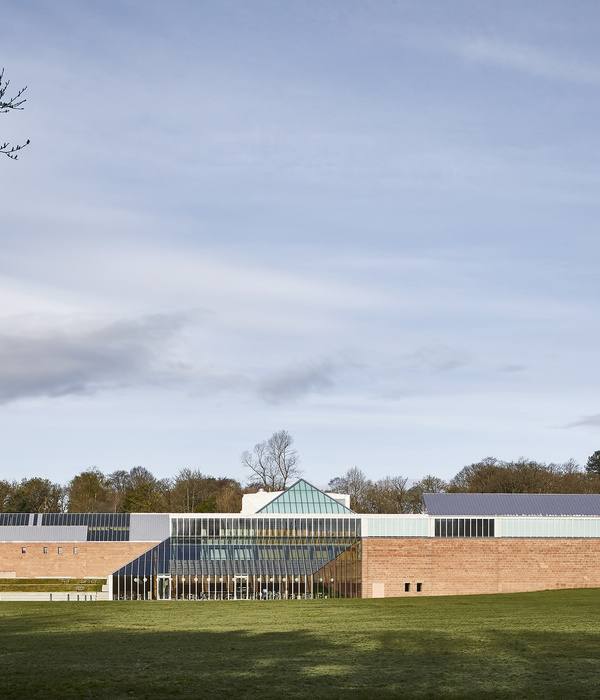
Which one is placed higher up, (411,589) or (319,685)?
(319,685)

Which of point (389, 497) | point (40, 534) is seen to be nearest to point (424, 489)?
point (389, 497)

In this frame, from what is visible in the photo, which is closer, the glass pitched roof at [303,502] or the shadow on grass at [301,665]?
the shadow on grass at [301,665]

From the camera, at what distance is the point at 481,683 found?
19.5 meters

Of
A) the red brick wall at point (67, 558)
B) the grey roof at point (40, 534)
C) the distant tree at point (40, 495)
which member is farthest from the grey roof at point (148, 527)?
the distant tree at point (40, 495)

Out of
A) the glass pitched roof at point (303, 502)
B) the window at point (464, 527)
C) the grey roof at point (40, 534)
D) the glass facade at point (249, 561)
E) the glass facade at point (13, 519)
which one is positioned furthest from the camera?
the glass facade at point (13, 519)

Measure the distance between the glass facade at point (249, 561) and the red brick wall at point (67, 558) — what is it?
1433 cm

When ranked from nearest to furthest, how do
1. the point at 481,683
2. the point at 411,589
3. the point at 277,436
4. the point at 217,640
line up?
the point at 481,683
the point at 217,640
the point at 411,589
the point at 277,436

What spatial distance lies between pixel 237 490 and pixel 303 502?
5540 centimetres

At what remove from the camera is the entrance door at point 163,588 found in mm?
63491

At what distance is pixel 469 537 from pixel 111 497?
82709 millimetres

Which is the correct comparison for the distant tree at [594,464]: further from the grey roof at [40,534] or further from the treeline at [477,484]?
the grey roof at [40,534]

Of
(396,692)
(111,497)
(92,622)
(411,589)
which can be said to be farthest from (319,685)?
(111,497)

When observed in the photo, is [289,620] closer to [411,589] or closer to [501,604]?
[501,604]

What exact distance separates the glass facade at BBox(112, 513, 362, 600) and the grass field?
61.8 feet
